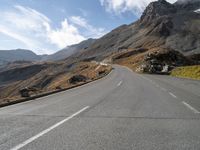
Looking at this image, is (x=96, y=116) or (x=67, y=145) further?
(x=96, y=116)

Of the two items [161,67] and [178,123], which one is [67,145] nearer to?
[178,123]

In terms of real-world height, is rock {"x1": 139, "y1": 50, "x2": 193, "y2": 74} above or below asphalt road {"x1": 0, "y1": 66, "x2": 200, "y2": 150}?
below

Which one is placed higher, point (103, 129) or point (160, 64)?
point (103, 129)

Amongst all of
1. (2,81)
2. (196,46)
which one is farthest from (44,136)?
(2,81)

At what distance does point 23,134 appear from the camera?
6891mm

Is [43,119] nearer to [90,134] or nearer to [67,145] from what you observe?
[90,134]

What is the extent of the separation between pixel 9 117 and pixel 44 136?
3.16m

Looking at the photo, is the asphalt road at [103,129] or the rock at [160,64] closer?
the asphalt road at [103,129]

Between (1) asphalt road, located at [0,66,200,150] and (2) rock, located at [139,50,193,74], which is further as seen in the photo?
(2) rock, located at [139,50,193,74]

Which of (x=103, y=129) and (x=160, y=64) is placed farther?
(x=160, y=64)

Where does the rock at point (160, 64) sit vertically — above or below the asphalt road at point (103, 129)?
below

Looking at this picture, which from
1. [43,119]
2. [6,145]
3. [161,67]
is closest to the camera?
[6,145]

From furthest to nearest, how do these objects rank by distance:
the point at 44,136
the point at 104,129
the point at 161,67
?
the point at 161,67
the point at 104,129
the point at 44,136

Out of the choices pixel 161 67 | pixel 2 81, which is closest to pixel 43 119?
pixel 161 67
